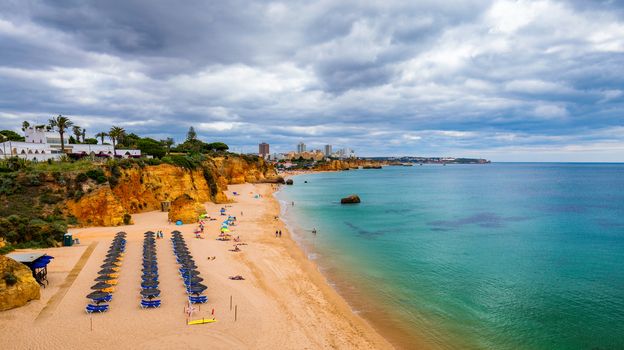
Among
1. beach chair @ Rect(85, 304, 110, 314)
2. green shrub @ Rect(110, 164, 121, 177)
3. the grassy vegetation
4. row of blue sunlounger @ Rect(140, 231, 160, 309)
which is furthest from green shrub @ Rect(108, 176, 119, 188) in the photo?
beach chair @ Rect(85, 304, 110, 314)

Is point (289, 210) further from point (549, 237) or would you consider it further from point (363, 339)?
point (363, 339)

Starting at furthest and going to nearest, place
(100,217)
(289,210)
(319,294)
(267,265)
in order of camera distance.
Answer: (289,210), (100,217), (267,265), (319,294)

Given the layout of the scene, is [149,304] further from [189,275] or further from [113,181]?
[113,181]

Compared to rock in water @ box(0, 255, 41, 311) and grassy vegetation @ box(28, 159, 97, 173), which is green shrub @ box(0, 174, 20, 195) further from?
rock in water @ box(0, 255, 41, 311)

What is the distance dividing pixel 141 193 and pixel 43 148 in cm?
2719

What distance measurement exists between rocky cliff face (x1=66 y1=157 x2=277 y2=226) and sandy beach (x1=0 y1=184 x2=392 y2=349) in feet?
30.1

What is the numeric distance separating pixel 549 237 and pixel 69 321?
162 ft

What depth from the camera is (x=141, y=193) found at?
52438 mm

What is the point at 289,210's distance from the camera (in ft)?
219

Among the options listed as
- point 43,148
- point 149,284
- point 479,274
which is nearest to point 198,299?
point 149,284

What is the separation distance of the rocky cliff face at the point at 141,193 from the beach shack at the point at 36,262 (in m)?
18.6

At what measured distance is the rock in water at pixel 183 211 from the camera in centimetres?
4675

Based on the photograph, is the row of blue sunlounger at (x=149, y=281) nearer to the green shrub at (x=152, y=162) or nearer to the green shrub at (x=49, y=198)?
the green shrub at (x=49, y=198)

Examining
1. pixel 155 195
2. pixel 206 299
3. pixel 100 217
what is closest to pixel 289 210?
pixel 155 195
